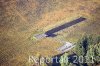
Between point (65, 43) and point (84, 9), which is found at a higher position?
point (84, 9)

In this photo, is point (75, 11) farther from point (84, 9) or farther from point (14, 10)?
point (14, 10)

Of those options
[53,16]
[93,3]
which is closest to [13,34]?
[53,16]

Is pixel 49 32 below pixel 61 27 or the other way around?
below

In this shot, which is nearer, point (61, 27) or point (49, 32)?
point (49, 32)

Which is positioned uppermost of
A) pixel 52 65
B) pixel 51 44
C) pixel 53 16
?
pixel 53 16

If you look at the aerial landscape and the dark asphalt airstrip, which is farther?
the dark asphalt airstrip

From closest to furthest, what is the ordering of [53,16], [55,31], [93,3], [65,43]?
[65,43] → [55,31] → [53,16] → [93,3]

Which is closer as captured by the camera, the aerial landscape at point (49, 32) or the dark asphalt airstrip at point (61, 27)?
the aerial landscape at point (49, 32)

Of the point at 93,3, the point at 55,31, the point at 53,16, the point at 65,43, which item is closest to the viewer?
the point at 65,43
